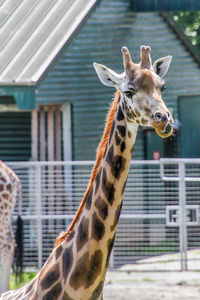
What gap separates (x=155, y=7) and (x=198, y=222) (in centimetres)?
586

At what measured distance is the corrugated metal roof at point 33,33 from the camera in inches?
452

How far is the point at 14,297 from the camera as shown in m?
5.76

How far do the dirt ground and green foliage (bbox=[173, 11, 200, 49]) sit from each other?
664 inches

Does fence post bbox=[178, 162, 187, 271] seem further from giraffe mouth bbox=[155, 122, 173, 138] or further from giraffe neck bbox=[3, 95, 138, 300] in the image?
giraffe mouth bbox=[155, 122, 173, 138]

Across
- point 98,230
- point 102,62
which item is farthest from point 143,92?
point 102,62

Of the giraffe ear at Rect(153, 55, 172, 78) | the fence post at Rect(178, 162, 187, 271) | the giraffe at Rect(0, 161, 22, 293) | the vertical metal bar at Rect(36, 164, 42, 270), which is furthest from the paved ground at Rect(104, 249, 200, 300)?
the giraffe ear at Rect(153, 55, 172, 78)

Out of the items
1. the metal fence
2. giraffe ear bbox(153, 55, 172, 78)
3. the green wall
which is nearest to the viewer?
giraffe ear bbox(153, 55, 172, 78)

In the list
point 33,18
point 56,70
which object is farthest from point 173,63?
point 33,18

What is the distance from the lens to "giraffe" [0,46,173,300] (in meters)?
5.25

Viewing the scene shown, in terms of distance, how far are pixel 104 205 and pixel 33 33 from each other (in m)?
7.80

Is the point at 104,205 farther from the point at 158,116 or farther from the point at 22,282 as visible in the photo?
the point at 22,282

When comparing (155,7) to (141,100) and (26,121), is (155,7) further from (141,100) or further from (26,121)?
(141,100)

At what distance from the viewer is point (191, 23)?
30.0 m

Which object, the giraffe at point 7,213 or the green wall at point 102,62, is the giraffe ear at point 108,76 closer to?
the giraffe at point 7,213
